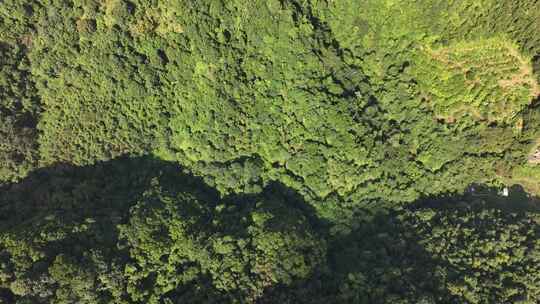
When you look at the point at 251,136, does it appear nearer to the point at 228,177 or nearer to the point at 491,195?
the point at 228,177

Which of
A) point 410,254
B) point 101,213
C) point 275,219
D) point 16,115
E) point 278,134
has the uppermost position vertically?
point 278,134

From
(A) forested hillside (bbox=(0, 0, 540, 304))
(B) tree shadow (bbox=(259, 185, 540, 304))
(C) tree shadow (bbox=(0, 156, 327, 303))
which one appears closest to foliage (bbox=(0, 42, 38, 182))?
(A) forested hillside (bbox=(0, 0, 540, 304))

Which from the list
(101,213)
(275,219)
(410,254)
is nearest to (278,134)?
(275,219)

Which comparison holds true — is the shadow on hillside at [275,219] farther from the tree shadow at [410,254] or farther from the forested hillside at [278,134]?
Answer: the forested hillside at [278,134]

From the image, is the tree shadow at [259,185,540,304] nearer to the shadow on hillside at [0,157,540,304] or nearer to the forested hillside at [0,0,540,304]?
the shadow on hillside at [0,157,540,304]

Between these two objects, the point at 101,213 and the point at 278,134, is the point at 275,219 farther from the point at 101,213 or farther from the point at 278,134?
the point at 101,213

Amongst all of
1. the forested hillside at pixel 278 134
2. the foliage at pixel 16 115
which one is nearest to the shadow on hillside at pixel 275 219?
the forested hillside at pixel 278 134
